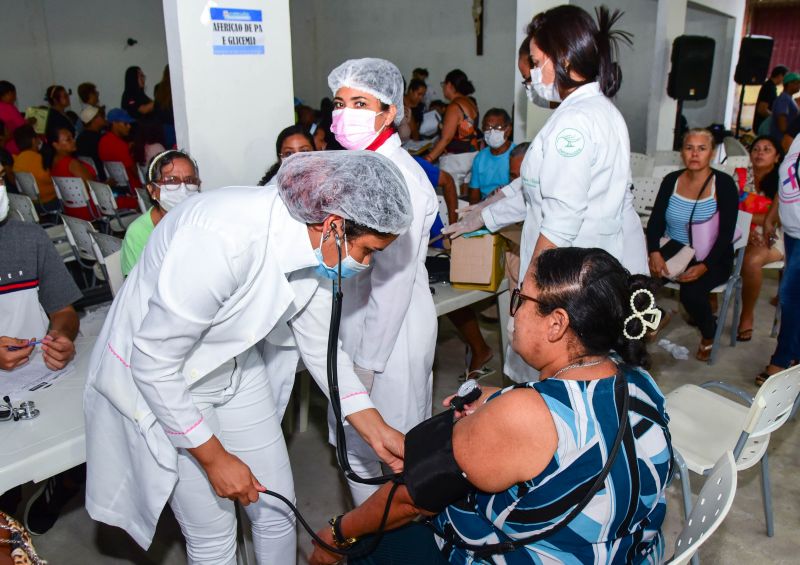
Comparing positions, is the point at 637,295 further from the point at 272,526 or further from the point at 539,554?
the point at 272,526

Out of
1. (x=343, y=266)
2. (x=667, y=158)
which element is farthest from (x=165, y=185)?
(x=667, y=158)

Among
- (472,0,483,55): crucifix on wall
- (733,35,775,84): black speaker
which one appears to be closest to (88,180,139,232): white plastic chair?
(472,0,483,55): crucifix on wall

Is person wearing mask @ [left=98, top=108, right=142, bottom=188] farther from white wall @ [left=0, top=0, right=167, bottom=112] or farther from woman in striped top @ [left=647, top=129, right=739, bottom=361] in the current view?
woman in striped top @ [left=647, top=129, right=739, bottom=361]

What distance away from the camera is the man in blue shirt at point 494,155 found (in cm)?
442

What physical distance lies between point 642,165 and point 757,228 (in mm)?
1561

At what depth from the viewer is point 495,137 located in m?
4.42

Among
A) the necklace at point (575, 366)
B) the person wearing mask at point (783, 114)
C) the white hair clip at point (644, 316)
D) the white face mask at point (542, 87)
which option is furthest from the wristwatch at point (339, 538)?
the person wearing mask at point (783, 114)

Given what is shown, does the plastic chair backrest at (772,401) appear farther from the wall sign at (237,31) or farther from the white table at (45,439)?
the wall sign at (237,31)

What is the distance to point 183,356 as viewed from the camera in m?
1.31

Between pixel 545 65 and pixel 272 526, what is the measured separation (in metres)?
1.73

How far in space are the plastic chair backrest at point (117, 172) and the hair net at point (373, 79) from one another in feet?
14.2

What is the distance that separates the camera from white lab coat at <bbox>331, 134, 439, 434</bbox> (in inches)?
74.4

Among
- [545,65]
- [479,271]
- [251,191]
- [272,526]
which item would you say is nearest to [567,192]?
[545,65]

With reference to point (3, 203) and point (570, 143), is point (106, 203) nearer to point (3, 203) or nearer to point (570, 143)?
point (3, 203)
